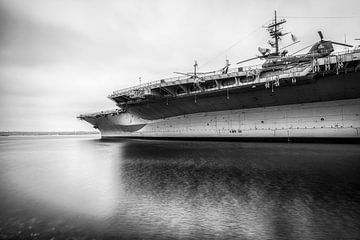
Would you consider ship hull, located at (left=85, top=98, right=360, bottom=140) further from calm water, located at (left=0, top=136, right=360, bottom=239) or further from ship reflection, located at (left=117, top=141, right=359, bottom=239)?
ship reflection, located at (left=117, top=141, right=359, bottom=239)

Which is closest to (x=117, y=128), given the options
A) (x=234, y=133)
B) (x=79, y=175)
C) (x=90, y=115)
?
(x=90, y=115)

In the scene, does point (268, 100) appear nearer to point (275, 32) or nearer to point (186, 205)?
point (275, 32)

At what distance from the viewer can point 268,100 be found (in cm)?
1959

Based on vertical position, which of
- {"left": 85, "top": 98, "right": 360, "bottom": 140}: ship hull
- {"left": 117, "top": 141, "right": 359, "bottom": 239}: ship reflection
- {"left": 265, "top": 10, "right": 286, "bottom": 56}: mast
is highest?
{"left": 265, "top": 10, "right": 286, "bottom": 56}: mast

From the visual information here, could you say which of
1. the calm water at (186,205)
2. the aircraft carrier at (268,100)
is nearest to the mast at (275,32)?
the aircraft carrier at (268,100)

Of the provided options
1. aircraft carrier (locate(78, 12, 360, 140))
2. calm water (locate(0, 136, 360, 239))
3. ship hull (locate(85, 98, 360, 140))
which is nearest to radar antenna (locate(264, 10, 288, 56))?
aircraft carrier (locate(78, 12, 360, 140))

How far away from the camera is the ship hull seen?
1695cm

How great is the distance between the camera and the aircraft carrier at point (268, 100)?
1617 centimetres

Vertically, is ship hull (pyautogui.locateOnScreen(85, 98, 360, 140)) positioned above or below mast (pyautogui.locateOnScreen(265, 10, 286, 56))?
below

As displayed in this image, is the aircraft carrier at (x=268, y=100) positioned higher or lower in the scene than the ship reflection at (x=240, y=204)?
higher

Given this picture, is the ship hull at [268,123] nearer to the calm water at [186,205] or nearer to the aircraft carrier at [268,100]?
the aircraft carrier at [268,100]

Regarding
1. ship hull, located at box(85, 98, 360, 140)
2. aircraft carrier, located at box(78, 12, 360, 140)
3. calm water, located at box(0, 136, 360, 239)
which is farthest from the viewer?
ship hull, located at box(85, 98, 360, 140)

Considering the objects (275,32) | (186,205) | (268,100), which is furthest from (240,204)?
(275,32)

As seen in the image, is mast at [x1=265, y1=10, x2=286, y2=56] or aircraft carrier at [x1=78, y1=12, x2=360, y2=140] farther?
mast at [x1=265, y1=10, x2=286, y2=56]
